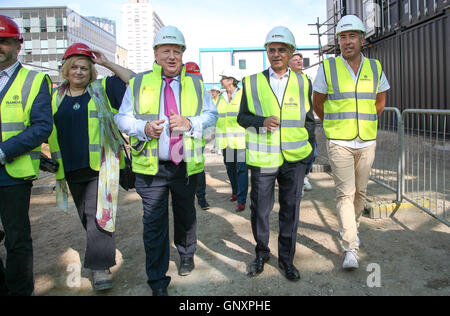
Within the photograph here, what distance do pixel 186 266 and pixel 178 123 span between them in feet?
4.48

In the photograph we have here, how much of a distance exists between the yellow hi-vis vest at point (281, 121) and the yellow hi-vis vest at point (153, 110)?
0.51m

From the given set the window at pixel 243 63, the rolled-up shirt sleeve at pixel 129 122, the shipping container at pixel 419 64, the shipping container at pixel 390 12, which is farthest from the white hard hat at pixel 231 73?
the window at pixel 243 63

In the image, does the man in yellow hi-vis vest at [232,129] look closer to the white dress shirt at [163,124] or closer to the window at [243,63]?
the white dress shirt at [163,124]

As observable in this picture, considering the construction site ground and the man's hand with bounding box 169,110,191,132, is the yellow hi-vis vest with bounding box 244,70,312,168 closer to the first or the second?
the man's hand with bounding box 169,110,191,132

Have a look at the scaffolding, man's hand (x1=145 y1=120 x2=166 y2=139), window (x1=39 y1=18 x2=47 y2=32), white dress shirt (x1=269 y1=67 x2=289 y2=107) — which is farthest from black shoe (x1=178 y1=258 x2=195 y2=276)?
window (x1=39 y1=18 x2=47 y2=32)

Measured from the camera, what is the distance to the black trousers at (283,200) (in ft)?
10.2

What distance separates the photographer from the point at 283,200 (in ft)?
10.3

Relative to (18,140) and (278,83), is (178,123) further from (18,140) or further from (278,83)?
(18,140)

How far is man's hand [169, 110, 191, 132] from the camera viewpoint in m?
2.73

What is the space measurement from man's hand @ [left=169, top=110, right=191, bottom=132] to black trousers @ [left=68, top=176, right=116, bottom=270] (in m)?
0.90

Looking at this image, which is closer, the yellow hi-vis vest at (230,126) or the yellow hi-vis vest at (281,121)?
the yellow hi-vis vest at (281,121)

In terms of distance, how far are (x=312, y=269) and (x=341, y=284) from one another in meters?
0.34

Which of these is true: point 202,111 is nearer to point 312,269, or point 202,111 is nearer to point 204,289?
point 204,289
